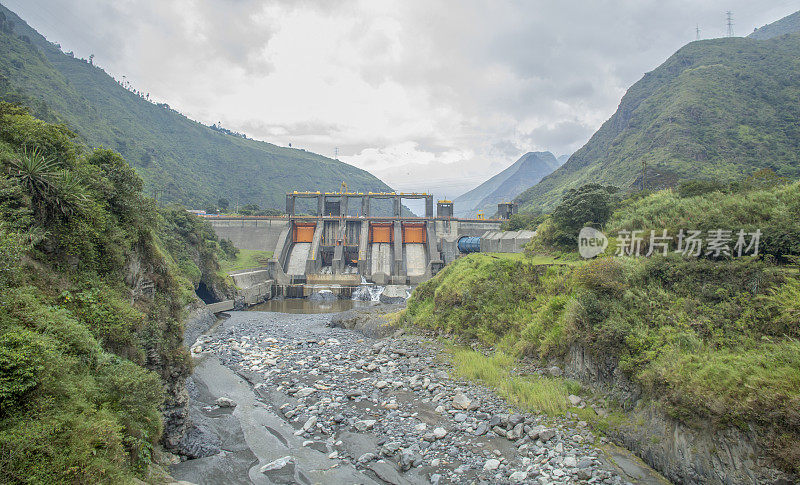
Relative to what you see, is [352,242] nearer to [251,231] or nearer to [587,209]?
[251,231]

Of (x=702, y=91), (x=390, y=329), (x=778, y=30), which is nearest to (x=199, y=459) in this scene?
(x=390, y=329)

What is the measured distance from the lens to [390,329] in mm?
19531

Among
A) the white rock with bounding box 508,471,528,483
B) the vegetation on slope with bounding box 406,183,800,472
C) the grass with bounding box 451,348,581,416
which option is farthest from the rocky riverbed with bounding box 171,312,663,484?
the vegetation on slope with bounding box 406,183,800,472

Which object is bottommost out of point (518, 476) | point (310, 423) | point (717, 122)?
point (310, 423)

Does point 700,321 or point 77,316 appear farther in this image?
point 700,321

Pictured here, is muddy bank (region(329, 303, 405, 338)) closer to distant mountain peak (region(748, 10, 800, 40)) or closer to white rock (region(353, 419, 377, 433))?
white rock (region(353, 419, 377, 433))

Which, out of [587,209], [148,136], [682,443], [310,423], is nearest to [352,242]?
[587,209]

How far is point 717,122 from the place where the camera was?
6050 cm

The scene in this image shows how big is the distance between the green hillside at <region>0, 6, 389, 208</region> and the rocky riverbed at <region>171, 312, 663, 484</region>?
41107mm

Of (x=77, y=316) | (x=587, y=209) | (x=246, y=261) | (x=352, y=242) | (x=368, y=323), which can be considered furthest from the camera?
(x=352, y=242)

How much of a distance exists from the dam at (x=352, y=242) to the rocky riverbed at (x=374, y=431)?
82.7ft

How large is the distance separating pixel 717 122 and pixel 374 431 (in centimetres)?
7702

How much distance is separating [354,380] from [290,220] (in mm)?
36696

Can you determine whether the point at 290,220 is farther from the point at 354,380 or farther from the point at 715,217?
the point at 715,217
